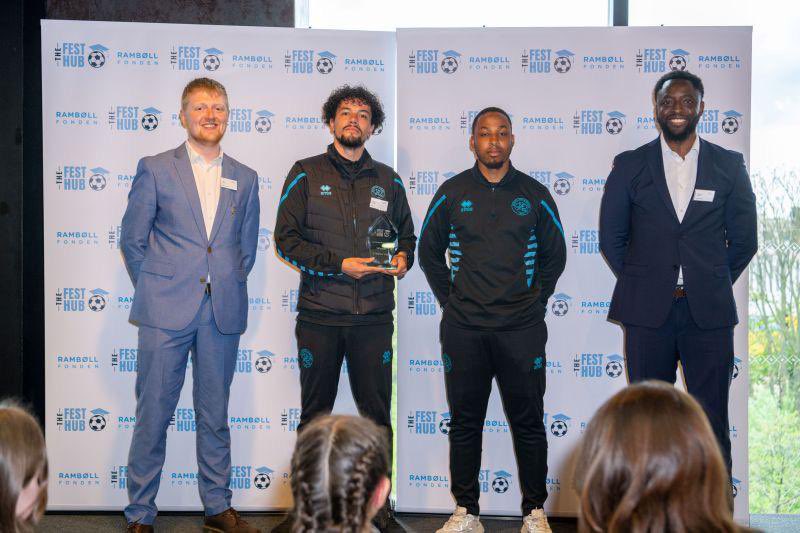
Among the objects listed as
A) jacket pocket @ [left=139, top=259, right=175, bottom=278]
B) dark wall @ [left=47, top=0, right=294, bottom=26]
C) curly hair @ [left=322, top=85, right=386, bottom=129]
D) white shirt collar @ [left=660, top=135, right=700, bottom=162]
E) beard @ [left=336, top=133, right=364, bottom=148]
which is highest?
dark wall @ [left=47, top=0, right=294, bottom=26]

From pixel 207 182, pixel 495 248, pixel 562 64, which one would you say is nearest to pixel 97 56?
pixel 207 182

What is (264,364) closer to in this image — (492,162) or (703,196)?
(492,162)

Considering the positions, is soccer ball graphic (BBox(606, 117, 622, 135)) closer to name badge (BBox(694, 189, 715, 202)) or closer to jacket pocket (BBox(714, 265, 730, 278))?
name badge (BBox(694, 189, 715, 202))

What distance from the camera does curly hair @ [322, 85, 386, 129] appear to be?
3.87 metres

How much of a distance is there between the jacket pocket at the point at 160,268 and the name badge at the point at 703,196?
7.82 ft

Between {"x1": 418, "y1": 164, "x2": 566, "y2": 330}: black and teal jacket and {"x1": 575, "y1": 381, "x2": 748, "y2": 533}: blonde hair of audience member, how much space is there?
2.08m

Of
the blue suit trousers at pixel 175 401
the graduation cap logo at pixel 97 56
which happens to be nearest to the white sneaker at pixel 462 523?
the blue suit trousers at pixel 175 401

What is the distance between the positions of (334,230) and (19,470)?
2223mm

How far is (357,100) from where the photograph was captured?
3.81 m

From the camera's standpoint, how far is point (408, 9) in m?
4.61

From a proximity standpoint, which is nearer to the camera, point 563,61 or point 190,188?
point 190,188

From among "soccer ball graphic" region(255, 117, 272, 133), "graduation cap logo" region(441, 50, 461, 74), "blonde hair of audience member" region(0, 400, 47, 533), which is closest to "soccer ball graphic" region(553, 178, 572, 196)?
"graduation cap logo" region(441, 50, 461, 74)

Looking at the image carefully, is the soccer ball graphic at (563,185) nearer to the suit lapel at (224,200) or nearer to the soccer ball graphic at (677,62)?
the soccer ball graphic at (677,62)

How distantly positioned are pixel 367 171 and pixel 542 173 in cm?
98
